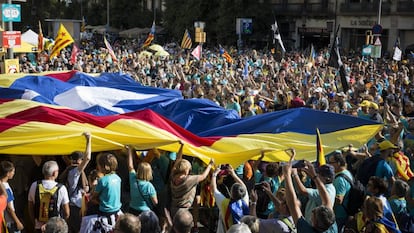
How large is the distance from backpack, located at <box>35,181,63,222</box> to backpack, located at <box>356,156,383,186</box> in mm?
3588

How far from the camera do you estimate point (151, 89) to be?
1147 cm

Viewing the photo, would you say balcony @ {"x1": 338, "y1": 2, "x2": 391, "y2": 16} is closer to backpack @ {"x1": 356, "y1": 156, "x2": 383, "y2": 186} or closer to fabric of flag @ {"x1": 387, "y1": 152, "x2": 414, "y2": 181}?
fabric of flag @ {"x1": 387, "y1": 152, "x2": 414, "y2": 181}

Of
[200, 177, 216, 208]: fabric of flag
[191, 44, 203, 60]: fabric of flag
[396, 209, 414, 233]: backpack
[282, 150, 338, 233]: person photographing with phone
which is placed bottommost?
[200, 177, 216, 208]: fabric of flag

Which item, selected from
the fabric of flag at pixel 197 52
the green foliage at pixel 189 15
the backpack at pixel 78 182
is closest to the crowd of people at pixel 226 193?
the backpack at pixel 78 182

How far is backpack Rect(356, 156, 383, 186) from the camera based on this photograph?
6.39 m

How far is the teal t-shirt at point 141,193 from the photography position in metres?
5.88

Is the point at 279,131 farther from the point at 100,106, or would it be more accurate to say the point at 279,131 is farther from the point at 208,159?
the point at 100,106

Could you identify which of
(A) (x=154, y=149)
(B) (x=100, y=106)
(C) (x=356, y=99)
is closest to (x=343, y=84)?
(C) (x=356, y=99)

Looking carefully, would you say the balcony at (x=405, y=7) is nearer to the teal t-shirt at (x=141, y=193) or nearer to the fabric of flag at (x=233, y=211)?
the teal t-shirt at (x=141, y=193)

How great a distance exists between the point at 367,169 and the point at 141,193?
9.04ft

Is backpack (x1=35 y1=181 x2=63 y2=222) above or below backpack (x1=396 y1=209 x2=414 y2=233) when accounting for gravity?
above

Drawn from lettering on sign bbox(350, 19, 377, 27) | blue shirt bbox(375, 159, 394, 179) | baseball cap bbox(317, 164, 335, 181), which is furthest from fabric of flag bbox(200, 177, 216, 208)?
lettering on sign bbox(350, 19, 377, 27)

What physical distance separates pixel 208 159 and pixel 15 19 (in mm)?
10929

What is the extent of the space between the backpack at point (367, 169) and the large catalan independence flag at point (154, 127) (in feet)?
2.45
